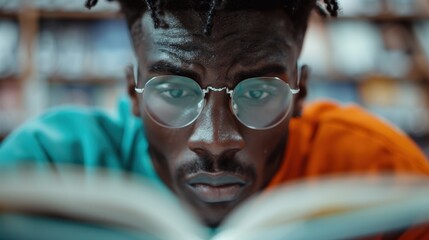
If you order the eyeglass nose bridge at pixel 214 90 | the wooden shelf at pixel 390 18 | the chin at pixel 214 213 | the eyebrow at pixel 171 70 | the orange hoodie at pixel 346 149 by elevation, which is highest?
the eyebrow at pixel 171 70

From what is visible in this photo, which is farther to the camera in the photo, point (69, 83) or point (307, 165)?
point (69, 83)

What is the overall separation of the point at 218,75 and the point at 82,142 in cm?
40

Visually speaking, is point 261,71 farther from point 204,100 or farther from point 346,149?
point 346,149

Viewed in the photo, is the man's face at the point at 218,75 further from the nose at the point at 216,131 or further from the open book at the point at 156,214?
the open book at the point at 156,214

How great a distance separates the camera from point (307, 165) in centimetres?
116

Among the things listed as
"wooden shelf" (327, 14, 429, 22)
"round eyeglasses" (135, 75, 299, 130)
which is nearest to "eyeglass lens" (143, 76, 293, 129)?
"round eyeglasses" (135, 75, 299, 130)

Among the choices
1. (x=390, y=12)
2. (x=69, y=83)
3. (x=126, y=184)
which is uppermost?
(x=126, y=184)

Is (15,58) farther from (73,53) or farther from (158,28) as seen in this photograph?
(158,28)

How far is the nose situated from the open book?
173mm

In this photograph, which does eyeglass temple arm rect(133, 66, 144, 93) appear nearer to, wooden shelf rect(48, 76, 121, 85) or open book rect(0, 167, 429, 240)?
open book rect(0, 167, 429, 240)

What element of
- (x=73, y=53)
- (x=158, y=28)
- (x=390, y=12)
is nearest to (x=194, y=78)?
(x=158, y=28)

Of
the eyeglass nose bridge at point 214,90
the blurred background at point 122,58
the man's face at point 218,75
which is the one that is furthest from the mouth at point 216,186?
the blurred background at point 122,58

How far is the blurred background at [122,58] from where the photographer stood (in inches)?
90.3

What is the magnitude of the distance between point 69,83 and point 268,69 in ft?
5.45
